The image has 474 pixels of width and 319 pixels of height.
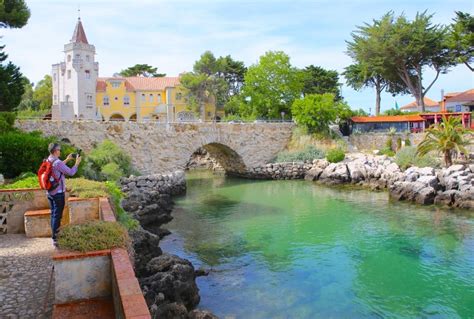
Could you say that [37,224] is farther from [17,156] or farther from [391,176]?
[391,176]

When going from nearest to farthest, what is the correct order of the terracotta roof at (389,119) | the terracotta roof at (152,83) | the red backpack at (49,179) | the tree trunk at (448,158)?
the red backpack at (49,179) < the tree trunk at (448,158) < the terracotta roof at (389,119) < the terracotta roof at (152,83)

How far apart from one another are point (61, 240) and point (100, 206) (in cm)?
272

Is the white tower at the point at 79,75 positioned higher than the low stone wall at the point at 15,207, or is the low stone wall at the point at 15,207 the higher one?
the white tower at the point at 79,75

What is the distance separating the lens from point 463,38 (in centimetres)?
3778

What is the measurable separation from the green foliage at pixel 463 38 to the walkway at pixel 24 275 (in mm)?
38862

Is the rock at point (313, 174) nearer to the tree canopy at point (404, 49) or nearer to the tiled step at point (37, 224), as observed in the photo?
the tree canopy at point (404, 49)

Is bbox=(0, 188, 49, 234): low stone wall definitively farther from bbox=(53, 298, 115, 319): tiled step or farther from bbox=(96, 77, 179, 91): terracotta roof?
bbox=(96, 77, 179, 91): terracotta roof

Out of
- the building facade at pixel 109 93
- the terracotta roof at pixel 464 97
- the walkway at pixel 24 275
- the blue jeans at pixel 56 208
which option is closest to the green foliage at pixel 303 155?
the building facade at pixel 109 93

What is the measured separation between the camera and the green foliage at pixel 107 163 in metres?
20.4

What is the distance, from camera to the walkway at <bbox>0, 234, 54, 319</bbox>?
19.0 ft

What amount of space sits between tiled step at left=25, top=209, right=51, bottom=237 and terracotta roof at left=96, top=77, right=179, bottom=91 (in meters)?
42.9

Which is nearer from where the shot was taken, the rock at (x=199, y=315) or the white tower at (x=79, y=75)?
the rock at (x=199, y=315)

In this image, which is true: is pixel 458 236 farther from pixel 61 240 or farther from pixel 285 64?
pixel 285 64

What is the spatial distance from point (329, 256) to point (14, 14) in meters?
18.8
